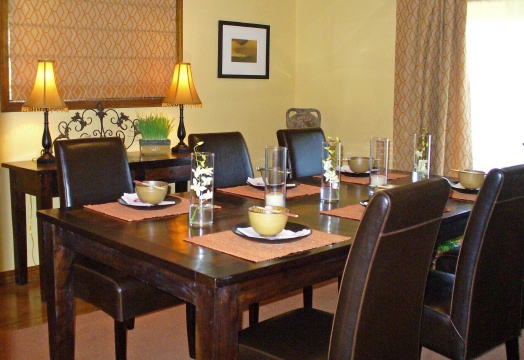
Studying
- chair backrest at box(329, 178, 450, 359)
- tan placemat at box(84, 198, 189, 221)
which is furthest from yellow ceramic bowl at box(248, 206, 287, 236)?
tan placemat at box(84, 198, 189, 221)

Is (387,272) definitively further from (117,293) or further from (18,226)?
(18,226)

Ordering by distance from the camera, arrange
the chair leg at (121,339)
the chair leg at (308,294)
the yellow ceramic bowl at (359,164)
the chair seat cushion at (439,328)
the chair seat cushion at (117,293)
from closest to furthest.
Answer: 1. the chair seat cushion at (439,328)
2. the chair seat cushion at (117,293)
3. the chair leg at (121,339)
4. the chair leg at (308,294)
5. the yellow ceramic bowl at (359,164)

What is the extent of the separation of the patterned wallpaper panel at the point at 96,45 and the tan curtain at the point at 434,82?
1.64 m

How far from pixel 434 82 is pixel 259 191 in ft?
7.18

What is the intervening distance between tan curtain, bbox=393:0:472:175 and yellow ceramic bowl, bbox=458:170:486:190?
5.44 feet

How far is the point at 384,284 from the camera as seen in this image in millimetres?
1664

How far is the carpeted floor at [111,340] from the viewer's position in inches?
117

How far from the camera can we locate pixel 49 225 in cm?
239

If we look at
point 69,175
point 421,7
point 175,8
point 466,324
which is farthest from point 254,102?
point 466,324

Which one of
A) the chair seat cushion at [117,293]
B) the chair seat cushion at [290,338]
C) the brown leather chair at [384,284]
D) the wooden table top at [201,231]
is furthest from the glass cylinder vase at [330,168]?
the brown leather chair at [384,284]

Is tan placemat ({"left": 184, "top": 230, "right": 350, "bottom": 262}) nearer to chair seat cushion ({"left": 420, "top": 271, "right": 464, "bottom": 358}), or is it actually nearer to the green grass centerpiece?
chair seat cushion ({"left": 420, "top": 271, "right": 464, "bottom": 358})

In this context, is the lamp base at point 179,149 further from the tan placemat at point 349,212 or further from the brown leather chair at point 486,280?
the brown leather chair at point 486,280

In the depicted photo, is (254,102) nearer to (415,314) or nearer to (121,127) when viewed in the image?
(121,127)

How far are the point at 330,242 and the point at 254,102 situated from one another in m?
3.33
